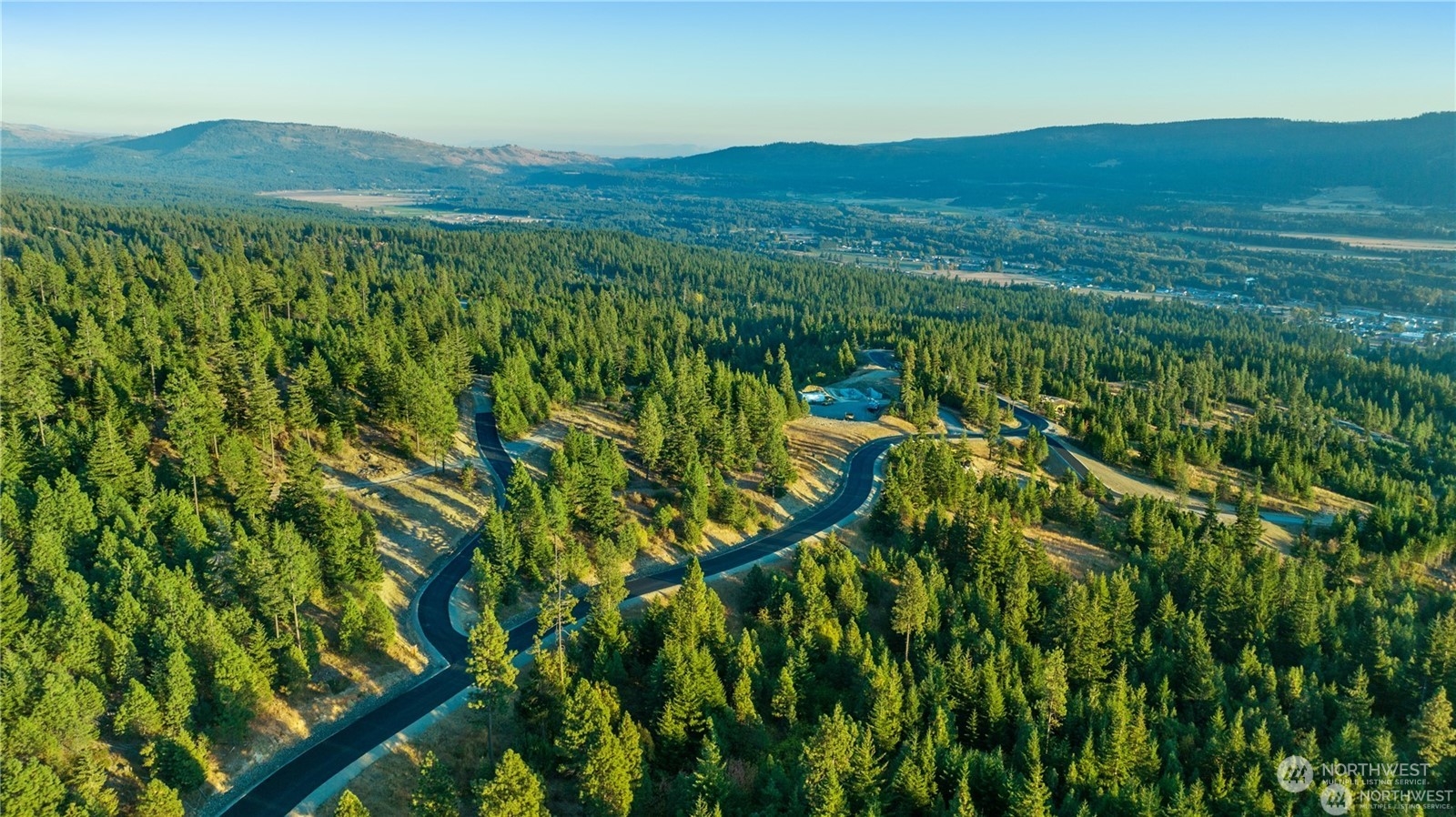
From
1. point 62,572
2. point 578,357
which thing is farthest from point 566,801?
point 578,357

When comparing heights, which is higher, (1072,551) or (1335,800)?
(1335,800)

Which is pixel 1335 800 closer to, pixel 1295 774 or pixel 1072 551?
pixel 1295 774

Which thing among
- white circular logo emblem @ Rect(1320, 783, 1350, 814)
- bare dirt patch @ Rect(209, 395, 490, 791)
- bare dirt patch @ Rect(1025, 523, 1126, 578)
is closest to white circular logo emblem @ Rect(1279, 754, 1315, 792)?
white circular logo emblem @ Rect(1320, 783, 1350, 814)

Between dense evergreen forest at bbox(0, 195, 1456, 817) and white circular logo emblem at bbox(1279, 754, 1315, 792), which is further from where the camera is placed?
white circular logo emblem at bbox(1279, 754, 1315, 792)

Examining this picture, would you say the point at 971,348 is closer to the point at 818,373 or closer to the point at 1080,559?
the point at 818,373

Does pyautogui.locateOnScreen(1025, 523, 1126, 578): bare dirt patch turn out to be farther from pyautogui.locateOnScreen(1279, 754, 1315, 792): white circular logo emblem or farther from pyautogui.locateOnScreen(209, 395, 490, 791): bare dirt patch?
pyautogui.locateOnScreen(209, 395, 490, 791): bare dirt patch

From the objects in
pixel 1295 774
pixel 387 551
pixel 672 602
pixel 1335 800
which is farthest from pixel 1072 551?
pixel 387 551
